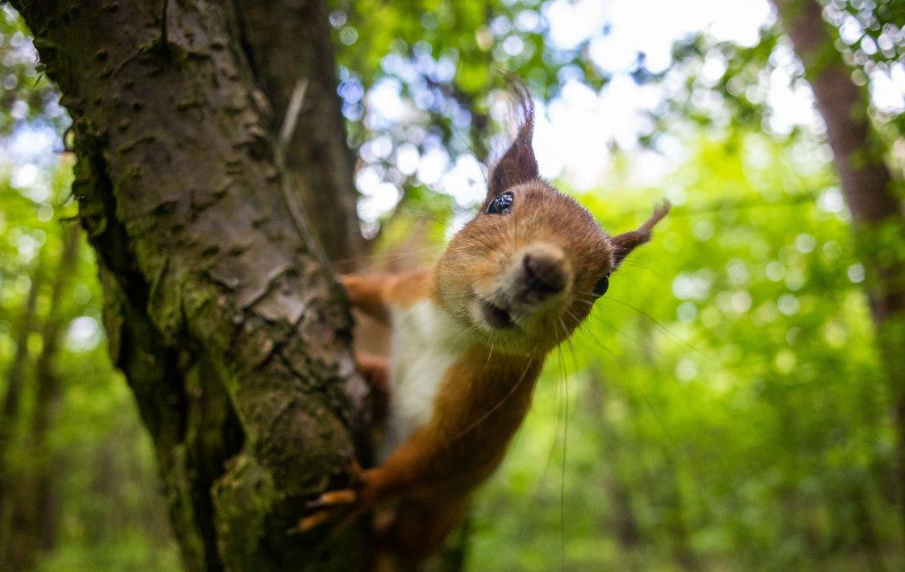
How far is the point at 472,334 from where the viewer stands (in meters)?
1.93

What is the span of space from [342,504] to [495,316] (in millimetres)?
805

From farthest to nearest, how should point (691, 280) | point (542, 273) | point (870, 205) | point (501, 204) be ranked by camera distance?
point (691, 280), point (870, 205), point (501, 204), point (542, 273)

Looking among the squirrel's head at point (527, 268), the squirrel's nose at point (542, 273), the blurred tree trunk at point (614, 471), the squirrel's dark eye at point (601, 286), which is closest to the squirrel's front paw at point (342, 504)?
the squirrel's head at point (527, 268)

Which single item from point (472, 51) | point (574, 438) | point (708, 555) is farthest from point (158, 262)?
point (708, 555)

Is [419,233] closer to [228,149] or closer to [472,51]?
[472,51]

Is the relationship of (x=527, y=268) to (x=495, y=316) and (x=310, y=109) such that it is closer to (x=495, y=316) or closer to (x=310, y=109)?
(x=495, y=316)

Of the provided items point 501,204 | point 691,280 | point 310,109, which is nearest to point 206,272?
point 501,204

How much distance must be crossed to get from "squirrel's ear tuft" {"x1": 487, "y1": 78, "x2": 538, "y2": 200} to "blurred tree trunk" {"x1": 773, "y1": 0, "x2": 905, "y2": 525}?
1.84 metres

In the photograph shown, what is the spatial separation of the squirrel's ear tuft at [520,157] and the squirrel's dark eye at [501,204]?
16cm

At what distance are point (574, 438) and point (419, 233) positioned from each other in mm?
12788

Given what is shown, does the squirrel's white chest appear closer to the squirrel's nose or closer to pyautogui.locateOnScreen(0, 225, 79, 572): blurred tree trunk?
the squirrel's nose

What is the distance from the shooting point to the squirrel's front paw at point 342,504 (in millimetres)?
1771

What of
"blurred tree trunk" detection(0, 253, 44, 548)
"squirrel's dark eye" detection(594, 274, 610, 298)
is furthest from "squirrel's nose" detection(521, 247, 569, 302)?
"blurred tree trunk" detection(0, 253, 44, 548)

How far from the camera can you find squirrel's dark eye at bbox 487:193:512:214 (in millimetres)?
1906
